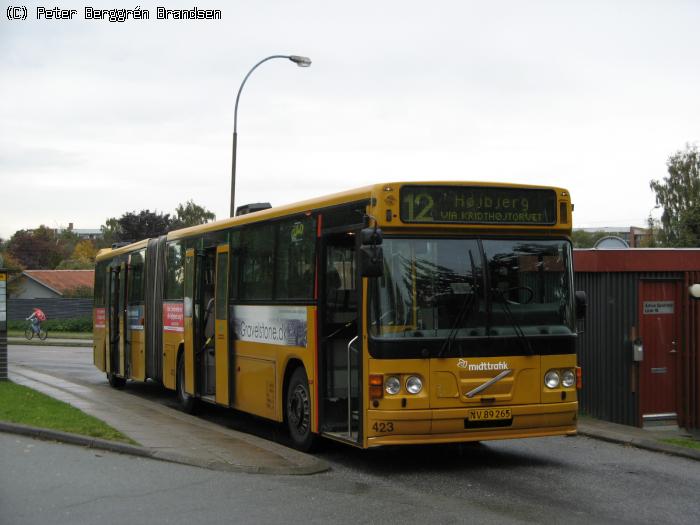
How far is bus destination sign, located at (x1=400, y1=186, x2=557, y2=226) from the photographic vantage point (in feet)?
34.5

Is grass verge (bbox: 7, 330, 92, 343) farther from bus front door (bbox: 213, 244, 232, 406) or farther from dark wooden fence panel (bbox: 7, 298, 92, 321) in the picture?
bus front door (bbox: 213, 244, 232, 406)

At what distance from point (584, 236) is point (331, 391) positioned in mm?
97832

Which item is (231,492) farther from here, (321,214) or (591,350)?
(591,350)

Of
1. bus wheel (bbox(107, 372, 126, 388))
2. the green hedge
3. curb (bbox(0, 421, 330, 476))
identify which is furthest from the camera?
the green hedge

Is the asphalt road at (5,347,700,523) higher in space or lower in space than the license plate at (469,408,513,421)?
lower

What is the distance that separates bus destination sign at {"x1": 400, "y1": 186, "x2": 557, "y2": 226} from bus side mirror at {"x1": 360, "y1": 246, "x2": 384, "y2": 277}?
662 millimetres

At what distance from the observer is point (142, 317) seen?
20234 millimetres

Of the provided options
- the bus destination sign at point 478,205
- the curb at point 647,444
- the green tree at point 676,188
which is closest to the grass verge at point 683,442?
the curb at point 647,444

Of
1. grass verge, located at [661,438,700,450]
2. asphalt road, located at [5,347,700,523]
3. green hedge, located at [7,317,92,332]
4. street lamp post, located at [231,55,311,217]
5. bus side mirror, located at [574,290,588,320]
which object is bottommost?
grass verge, located at [661,438,700,450]

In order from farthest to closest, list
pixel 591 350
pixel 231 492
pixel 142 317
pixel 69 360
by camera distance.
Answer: pixel 69 360 < pixel 142 317 < pixel 591 350 < pixel 231 492

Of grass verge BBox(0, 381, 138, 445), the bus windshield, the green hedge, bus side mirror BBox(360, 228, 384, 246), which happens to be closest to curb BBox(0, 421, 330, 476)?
grass verge BBox(0, 381, 138, 445)

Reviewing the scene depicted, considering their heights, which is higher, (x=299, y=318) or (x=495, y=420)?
(x=299, y=318)

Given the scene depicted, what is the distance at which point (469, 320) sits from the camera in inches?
412

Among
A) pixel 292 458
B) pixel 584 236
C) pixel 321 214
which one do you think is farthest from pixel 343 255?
pixel 584 236
